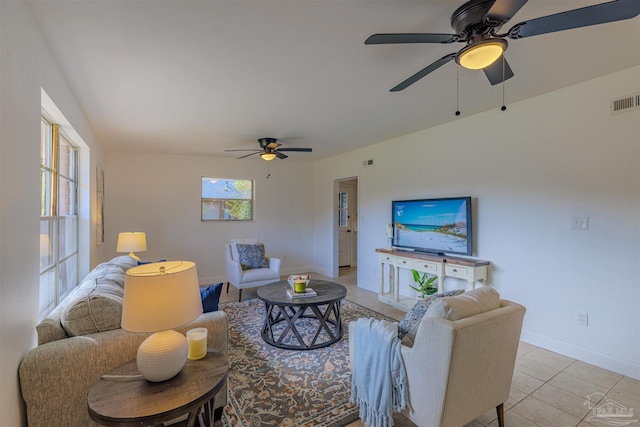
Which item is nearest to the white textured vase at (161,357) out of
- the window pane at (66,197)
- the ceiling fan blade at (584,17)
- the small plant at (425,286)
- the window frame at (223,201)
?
the window pane at (66,197)

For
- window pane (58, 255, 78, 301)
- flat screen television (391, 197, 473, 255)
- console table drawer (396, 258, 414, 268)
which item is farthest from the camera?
console table drawer (396, 258, 414, 268)

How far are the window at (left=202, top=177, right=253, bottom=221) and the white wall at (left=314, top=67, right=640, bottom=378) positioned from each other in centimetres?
380

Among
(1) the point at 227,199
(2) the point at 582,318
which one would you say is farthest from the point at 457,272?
(1) the point at 227,199

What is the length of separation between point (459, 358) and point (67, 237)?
3427 millimetres

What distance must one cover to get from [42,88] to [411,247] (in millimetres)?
4036

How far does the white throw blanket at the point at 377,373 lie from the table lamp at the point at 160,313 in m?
1.03

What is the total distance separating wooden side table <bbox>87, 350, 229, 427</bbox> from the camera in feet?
3.73

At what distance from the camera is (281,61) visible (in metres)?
2.16

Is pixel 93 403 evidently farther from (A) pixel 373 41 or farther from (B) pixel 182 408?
(A) pixel 373 41

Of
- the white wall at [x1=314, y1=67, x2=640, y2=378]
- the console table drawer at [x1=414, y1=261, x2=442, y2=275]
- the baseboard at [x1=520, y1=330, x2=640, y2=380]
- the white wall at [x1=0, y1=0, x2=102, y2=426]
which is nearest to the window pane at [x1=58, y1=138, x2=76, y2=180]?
the white wall at [x1=0, y1=0, x2=102, y2=426]

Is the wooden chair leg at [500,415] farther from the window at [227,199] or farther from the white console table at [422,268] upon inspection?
the window at [227,199]

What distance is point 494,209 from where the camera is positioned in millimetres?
3297

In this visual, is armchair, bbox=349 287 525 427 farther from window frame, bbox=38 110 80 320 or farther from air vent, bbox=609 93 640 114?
window frame, bbox=38 110 80 320

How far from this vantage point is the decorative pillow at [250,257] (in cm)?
463
